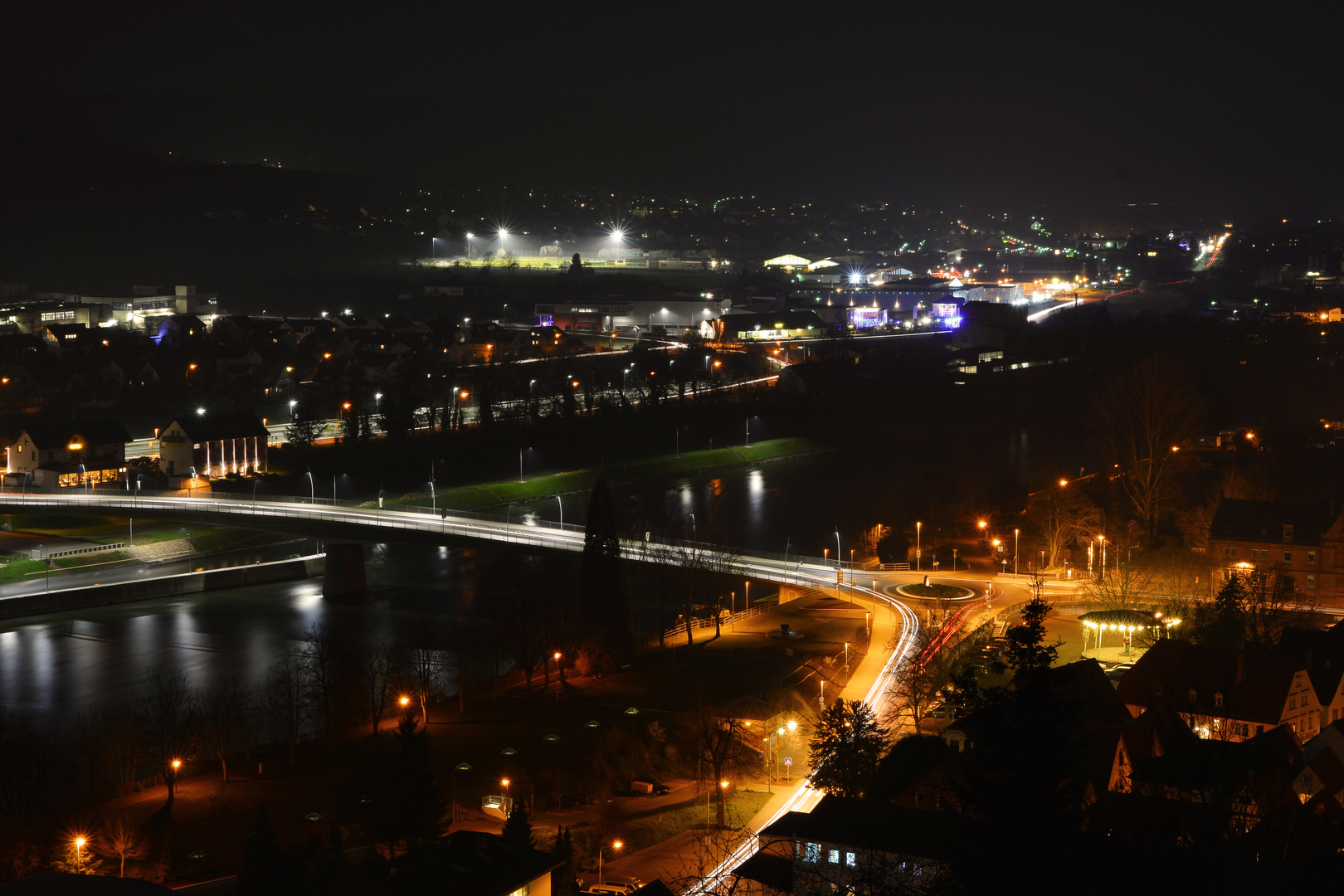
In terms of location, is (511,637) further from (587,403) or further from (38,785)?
(587,403)

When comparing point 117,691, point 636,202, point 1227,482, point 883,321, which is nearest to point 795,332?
point 883,321

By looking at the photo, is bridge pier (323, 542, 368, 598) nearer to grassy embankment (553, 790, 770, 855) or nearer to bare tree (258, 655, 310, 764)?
bare tree (258, 655, 310, 764)

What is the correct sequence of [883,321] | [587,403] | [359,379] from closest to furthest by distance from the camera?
[587,403]
[359,379]
[883,321]

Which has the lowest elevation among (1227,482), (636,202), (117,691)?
(117,691)

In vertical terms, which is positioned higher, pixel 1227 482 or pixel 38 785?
pixel 1227 482

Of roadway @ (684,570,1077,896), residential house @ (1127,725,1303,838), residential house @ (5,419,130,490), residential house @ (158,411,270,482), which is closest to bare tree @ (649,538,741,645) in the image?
roadway @ (684,570,1077,896)

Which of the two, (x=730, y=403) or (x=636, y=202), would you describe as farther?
(x=636, y=202)

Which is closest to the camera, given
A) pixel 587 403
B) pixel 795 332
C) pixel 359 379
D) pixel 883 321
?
pixel 587 403

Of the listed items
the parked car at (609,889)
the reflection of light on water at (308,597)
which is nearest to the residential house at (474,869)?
the parked car at (609,889)
